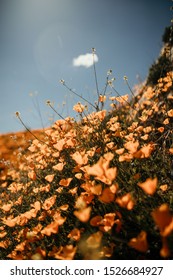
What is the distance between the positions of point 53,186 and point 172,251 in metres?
→ 1.91

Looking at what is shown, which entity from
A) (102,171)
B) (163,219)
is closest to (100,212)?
(102,171)

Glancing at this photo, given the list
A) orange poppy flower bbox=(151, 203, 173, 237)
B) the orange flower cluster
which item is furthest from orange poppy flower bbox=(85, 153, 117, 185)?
orange poppy flower bbox=(151, 203, 173, 237)

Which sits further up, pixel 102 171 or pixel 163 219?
pixel 102 171

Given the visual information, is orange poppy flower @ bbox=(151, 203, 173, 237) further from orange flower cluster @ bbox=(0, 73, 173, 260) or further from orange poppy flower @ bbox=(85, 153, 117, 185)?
orange poppy flower @ bbox=(85, 153, 117, 185)

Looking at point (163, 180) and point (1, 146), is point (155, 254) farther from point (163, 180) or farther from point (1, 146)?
point (1, 146)

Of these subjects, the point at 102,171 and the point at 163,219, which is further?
the point at 102,171

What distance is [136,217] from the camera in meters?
1.73

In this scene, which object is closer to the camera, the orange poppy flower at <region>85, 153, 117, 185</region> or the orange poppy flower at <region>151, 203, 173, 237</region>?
the orange poppy flower at <region>151, 203, 173, 237</region>

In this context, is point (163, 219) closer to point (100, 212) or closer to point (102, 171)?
point (102, 171)

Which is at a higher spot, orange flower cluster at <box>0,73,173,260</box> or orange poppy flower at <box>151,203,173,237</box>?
orange flower cluster at <box>0,73,173,260</box>

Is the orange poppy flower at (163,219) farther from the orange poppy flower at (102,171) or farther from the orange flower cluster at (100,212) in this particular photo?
the orange poppy flower at (102,171)

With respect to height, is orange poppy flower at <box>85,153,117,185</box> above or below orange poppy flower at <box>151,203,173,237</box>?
above

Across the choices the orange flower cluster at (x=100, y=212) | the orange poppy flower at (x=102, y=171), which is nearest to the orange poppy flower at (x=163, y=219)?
the orange flower cluster at (x=100, y=212)
